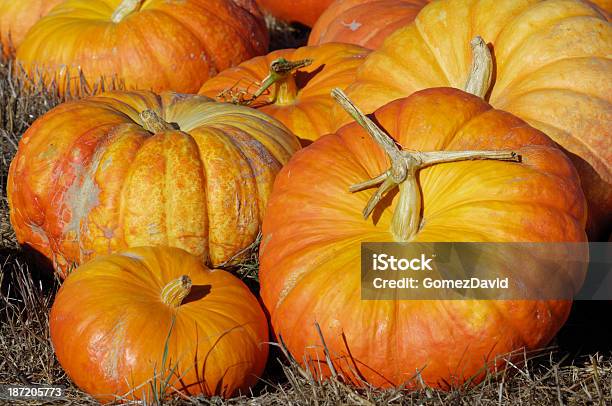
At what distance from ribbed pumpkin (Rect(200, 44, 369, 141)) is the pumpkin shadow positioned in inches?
53.3

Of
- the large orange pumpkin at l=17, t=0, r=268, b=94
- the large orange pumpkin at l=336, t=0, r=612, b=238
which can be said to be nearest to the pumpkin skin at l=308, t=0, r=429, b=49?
the large orange pumpkin at l=17, t=0, r=268, b=94

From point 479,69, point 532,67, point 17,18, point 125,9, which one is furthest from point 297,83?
point 17,18

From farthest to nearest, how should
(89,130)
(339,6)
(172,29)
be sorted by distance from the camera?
1. (339,6)
2. (172,29)
3. (89,130)

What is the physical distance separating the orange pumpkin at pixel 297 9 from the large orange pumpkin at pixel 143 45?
147cm

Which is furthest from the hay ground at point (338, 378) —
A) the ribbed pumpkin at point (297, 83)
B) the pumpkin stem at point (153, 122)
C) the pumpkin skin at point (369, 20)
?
the pumpkin skin at point (369, 20)

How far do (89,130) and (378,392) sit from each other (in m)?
1.67

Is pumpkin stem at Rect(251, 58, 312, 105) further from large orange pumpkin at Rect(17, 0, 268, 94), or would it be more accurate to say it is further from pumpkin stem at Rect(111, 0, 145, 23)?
pumpkin stem at Rect(111, 0, 145, 23)

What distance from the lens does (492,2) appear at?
396 cm

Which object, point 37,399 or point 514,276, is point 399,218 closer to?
point 514,276

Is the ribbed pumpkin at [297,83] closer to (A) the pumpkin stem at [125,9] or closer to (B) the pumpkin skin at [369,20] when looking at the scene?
(B) the pumpkin skin at [369,20]

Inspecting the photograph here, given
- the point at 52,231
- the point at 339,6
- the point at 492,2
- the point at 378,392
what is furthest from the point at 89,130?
the point at 339,6

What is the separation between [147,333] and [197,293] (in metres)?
0.31

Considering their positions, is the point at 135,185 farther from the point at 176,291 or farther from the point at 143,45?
the point at 143,45

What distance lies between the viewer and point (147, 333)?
2893mm
